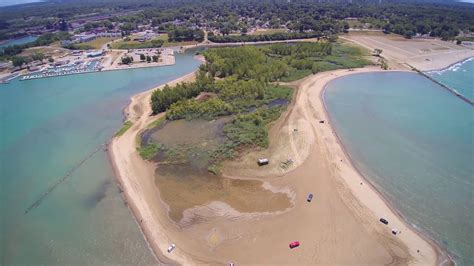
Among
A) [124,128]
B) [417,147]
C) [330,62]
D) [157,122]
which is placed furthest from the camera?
[330,62]

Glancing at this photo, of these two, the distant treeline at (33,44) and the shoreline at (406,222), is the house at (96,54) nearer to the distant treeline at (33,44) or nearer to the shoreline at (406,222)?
the distant treeline at (33,44)

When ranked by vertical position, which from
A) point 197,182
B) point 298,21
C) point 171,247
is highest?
point 298,21

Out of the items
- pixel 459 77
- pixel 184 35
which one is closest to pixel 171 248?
pixel 459 77

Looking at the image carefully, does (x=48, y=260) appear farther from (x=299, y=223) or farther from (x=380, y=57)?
(x=380, y=57)

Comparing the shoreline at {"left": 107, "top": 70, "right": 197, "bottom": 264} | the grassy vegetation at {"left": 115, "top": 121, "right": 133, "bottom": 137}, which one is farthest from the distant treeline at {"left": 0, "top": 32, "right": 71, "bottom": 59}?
the shoreline at {"left": 107, "top": 70, "right": 197, "bottom": 264}

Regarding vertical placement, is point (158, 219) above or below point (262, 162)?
below

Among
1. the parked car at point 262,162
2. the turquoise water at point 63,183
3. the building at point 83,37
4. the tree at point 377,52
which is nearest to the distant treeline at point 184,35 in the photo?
the building at point 83,37

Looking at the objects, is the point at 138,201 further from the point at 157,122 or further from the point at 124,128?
the point at 157,122

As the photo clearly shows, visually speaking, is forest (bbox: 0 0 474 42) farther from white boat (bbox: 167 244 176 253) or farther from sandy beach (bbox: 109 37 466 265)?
white boat (bbox: 167 244 176 253)
